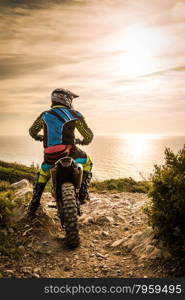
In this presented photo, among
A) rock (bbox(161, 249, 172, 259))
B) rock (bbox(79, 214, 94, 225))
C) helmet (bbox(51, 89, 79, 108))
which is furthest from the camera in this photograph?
rock (bbox(79, 214, 94, 225))

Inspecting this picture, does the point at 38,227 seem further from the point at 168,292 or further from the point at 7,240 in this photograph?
the point at 168,292

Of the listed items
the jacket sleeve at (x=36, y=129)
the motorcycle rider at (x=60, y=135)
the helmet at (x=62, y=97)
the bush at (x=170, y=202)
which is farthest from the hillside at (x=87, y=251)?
the helmet at (x=62, y=97)

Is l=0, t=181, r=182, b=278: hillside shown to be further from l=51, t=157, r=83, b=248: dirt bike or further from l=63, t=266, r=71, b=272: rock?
l=51, t=157, r=83, b=248: dirt bike

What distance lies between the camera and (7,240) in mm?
6434

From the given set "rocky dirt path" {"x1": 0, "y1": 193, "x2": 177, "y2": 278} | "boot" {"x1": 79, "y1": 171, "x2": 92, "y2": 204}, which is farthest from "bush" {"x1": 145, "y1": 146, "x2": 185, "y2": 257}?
"boot" {"x1": 79, "y1": 171, "x2": 92, "y2": 204}

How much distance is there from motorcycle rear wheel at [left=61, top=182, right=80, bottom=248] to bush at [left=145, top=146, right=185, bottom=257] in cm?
154

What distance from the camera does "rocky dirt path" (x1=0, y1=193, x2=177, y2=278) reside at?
5652 millimetres

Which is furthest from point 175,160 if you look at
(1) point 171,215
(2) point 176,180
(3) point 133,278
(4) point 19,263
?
(4) point 19,263

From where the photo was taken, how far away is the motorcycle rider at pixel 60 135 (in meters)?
7.00

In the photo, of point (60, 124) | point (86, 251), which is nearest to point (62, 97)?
point (60, 124)

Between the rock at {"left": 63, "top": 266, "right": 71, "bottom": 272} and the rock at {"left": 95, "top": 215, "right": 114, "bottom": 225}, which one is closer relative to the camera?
the rock at {"left": 63, "top": 266, "right": 71, "bottom": 272}

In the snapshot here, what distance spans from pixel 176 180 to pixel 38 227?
11.8 ft

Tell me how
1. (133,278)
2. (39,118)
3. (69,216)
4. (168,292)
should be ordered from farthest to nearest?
(39,118), (69,216), (133,278), (168,292)

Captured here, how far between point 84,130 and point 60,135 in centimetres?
74
